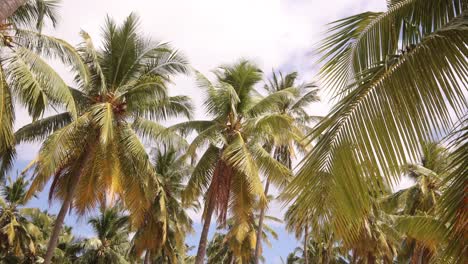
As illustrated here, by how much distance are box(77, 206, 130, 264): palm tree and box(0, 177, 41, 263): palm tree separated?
353 cm

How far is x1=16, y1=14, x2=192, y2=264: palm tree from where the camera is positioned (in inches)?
590

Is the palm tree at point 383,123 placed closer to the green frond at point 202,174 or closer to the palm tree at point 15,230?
the green frond at point 202,174

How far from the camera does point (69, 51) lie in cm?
1366

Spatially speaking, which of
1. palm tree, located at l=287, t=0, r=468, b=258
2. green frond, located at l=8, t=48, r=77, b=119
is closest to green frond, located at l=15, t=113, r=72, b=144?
green frond, located at l=8, t=48, r=77, b=119

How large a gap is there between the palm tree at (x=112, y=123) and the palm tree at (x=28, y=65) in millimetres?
1599

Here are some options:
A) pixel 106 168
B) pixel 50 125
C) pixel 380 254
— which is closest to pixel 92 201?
pixel 106 168

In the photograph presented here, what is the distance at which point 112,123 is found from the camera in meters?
14.9

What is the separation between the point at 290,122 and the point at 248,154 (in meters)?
2.06

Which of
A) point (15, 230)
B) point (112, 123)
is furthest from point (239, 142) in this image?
point (15, 230)

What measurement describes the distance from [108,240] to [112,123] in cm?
2101

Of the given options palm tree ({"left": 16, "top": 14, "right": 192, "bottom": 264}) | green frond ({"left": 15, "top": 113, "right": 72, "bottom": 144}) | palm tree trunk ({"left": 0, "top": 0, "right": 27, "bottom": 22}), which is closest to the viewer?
palm tree trunk ({"left": 0, "top": 0, "right": 27, "bottom": 22})

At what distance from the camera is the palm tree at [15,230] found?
28.8 m

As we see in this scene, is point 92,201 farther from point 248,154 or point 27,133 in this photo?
point 248,154

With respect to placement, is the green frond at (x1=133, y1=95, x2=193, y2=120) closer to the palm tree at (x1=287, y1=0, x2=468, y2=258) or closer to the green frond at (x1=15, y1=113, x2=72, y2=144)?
the green frond at (x1=15, y1=113, x2=72, y2=144)
